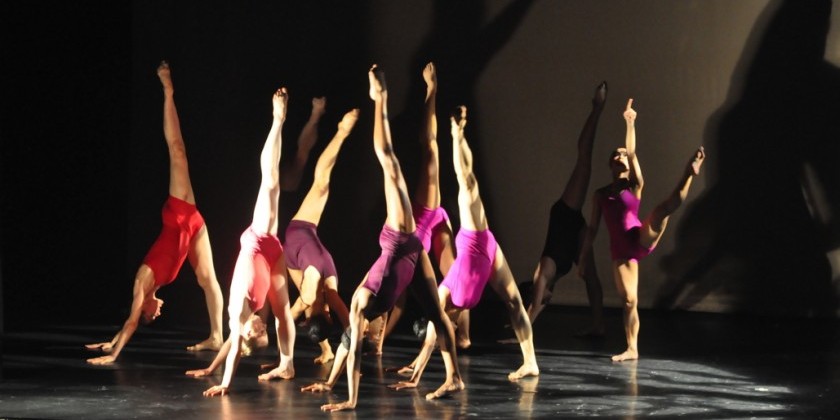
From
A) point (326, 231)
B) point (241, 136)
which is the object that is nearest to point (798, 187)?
point (326, 231)

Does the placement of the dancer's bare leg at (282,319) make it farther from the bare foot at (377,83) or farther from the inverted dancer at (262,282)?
the bare foot at (377,83)

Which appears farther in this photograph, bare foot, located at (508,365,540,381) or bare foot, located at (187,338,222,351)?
bare foot, located at (187,338,222,351)

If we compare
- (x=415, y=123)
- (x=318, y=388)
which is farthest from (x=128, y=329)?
(x=415, y=123)

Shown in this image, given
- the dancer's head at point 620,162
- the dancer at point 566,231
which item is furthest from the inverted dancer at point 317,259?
the dancer's head at point 620,162

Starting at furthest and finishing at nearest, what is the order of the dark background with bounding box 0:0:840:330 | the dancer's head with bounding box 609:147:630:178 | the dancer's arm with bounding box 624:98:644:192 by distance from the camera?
the dark background with bounding box 0:0:840:330, the dancer's head with bounding box 609:147:630:178, the dancer's arm with bounding box 624:98:644:192

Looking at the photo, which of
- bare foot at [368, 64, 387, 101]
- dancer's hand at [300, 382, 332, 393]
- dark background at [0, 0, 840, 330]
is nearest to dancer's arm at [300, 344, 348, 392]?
dancer's hand at [300, 382, 332, 393]

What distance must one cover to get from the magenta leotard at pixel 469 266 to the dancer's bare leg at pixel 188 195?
1710 mm

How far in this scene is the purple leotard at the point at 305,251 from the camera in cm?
682

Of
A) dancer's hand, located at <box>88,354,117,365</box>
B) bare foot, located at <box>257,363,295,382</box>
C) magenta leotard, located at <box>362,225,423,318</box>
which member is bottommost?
bare foot, located at <box>257,363,295,382</box>

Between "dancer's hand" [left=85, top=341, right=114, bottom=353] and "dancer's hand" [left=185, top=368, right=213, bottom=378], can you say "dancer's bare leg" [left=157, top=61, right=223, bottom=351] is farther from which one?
"dancer's hand" [left=185, top=368, right=213, bottom=378]

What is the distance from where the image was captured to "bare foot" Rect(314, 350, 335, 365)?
269 inches

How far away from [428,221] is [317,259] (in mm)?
642

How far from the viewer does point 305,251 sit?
6844mm

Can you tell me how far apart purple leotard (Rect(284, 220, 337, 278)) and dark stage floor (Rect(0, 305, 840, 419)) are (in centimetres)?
53
